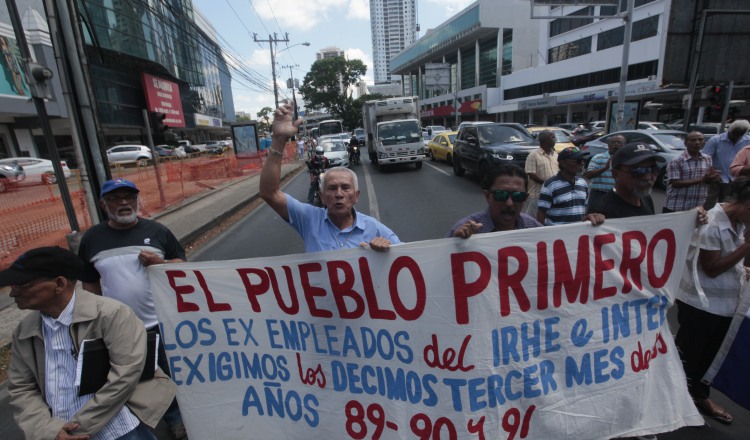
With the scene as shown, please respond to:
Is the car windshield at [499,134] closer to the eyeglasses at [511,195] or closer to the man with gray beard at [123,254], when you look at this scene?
the eyeglasses at [511,195]

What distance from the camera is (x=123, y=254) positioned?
8.16 ft

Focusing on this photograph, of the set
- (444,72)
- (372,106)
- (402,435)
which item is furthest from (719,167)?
(444,72)

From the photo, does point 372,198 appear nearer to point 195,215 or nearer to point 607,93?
point 195,215

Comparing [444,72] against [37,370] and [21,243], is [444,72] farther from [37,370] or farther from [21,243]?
[37,370]

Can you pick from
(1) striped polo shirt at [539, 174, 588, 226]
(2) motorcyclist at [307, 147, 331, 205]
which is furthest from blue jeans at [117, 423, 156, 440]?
(2) motorcyclist at [307, 147, 331, 205]

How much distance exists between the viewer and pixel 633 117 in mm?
16672

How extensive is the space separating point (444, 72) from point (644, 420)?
1923 inches

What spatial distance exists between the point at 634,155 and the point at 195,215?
9574 millimetres

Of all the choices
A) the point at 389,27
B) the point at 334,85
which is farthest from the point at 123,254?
the point at 389,27

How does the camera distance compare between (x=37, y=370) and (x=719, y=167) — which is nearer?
(x=37, y=370)

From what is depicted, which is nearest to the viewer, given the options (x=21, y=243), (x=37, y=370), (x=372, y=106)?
(x=37, y=370)

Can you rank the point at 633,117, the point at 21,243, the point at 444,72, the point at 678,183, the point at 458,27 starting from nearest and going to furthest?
the point at 678,183, the point at 21,243, the point at 633,117, the point at 444,72, the point at 458,27

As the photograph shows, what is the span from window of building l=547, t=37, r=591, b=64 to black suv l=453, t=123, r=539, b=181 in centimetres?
3698

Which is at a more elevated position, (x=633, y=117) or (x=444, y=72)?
(x=444, y=72)
